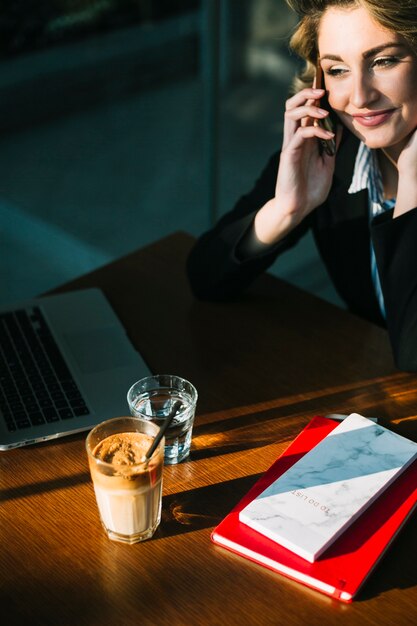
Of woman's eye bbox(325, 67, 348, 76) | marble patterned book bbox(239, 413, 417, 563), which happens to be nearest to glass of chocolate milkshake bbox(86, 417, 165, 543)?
marble patterned book bbox(239, 413, 417, 563)

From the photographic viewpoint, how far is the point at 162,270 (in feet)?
5.32

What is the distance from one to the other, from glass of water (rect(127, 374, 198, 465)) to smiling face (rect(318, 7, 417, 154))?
57 cm

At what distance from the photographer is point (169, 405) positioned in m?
1.21

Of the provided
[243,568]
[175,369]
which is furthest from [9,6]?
[243,568]

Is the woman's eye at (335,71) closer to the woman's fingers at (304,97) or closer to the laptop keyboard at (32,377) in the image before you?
the woman's fingers at (304,97)

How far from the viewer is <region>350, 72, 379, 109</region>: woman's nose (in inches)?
54.3

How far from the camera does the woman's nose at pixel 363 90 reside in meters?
1.38

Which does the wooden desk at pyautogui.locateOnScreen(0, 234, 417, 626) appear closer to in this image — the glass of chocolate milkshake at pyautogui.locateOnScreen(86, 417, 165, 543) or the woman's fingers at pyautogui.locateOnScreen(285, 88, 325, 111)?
the glass of chocolate milkshake at pyautogui.locateOnScreen(86, 417, 165, 543)

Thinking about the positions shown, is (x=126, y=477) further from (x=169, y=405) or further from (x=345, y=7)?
(x=345, y=7)

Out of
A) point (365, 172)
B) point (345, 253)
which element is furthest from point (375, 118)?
point (345, 253)

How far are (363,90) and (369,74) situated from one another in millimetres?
27

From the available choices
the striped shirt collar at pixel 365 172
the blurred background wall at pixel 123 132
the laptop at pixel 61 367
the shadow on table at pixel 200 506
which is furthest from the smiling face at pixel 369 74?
the blurred background wall at pixel 123 132

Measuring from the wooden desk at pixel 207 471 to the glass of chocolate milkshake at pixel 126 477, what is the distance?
0.09 ft

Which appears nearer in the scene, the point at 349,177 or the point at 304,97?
the point at 304,97
